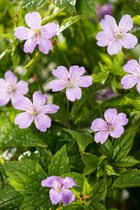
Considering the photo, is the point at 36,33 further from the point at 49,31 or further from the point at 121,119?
the point at 121,119

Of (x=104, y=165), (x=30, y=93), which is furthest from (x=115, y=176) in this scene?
(x=30, y=93)

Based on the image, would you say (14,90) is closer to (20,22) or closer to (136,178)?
(20,22)

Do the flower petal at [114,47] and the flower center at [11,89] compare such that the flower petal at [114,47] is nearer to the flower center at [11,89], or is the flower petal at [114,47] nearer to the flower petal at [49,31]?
the flower petal at [49,31]

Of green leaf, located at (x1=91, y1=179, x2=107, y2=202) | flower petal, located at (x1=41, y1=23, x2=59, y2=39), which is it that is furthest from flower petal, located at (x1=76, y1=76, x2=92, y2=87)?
green leaf, located at (x1=91, y1=179, x2=107, y2=202)

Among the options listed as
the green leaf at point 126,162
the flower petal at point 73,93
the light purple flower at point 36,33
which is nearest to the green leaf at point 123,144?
the green leaf at point 126,162

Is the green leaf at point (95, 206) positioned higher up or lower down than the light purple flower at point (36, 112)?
lower down
